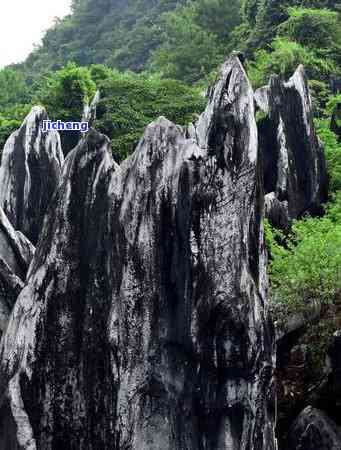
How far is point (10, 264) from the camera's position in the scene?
12438 mm

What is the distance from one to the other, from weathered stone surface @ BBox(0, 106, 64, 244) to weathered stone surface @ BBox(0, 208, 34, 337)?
2997 millimetres

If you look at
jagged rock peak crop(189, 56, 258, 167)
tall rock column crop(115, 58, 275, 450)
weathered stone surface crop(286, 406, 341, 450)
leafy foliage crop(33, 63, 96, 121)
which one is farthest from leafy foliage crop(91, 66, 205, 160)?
weathered stone surface crop(286, 406, 341, 450)

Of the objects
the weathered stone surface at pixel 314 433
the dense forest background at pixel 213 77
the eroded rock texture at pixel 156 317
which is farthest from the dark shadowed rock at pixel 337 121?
the eroded rock texture at pixel 156 317

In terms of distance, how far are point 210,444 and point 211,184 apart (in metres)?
3.27

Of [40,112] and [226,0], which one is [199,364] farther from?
[226,0]

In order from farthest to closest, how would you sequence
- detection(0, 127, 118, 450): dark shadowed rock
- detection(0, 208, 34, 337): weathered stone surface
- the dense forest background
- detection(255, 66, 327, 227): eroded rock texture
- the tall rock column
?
detection(255, 66, 327, 227): eroded rock texture → the dense forest background → detection(0, 208, 34, 337): weathered stone surface → detection(0, 127, 118, 450): dark shadowed rock → the tall rock column

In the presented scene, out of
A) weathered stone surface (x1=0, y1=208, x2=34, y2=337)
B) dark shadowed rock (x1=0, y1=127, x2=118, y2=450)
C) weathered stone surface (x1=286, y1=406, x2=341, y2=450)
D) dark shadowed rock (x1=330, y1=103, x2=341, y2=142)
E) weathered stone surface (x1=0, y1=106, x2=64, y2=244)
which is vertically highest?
dark shadowed rock (x1=330, y1=103, x2=341, y2=142)

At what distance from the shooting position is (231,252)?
9.24 meters

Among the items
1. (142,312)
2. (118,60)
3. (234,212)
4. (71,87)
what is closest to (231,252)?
(234,212)

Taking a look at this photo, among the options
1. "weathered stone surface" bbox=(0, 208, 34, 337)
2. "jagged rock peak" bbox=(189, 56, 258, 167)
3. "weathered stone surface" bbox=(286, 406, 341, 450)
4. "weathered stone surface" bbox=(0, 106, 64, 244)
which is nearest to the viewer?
"jagged rock peak" bbox=(189, 56, 258, 167)

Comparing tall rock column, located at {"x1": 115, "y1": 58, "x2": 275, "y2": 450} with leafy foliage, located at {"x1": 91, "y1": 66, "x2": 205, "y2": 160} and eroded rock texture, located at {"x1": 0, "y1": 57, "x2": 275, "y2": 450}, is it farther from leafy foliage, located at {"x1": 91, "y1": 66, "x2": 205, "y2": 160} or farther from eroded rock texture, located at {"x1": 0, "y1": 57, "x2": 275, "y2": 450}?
Answer: leafy foliage, located at {"x1": 91, "y1": 66, "x2": 205, "y2": 160}

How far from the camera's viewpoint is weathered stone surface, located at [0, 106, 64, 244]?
52.3 feet

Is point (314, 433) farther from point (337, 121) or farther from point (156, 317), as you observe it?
point (337, 121)

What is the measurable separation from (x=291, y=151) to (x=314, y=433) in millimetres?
8339
